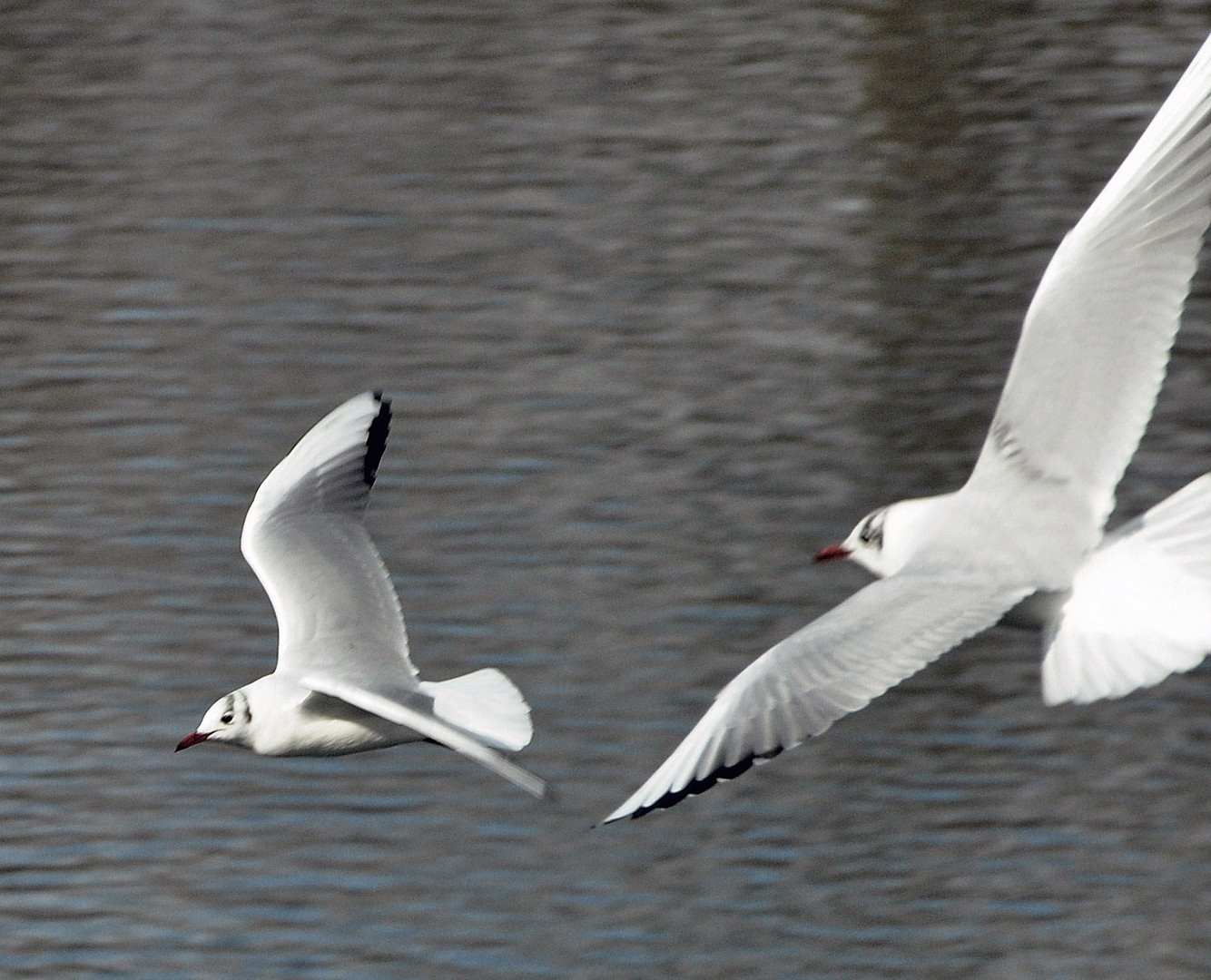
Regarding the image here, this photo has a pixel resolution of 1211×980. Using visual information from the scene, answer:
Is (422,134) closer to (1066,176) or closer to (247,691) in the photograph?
(1066,176)

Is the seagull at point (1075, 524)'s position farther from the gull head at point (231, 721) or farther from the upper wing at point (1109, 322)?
the gull head at point (231, 721)

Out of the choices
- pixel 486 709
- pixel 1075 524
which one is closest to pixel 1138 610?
pixel 1075 524

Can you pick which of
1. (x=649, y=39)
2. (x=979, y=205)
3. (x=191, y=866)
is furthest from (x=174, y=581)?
(x=649, y=39)

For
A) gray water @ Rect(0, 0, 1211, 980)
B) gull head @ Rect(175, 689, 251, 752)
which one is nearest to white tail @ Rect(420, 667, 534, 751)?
gull head @ Rect(175, 689, 251, 752)

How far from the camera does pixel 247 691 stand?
21.2 feet

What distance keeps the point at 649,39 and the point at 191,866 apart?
30.5ft

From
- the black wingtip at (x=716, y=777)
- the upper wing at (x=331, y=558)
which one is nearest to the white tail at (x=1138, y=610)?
the black wingtip at (x=716, y=777)

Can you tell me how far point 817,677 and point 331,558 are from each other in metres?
2.04

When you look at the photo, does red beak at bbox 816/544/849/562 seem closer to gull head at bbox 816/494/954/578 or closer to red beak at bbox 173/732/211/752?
gull head at bbox 816/494/954/578

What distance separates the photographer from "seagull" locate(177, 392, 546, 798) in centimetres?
613

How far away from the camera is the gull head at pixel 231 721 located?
6438 mm

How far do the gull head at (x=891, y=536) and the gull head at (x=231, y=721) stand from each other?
64.0 inches

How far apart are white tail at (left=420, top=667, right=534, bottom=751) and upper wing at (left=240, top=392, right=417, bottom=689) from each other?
0.44ft

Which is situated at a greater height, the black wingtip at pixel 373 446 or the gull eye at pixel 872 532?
the black wingtip at pixel 373 446
